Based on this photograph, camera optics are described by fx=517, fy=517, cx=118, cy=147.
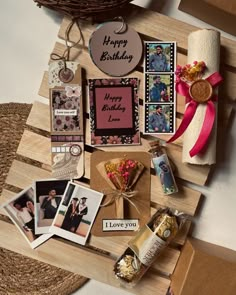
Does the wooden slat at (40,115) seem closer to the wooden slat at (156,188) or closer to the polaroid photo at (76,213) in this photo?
the wooden slat at (156,188)

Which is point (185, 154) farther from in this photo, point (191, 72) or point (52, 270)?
point (52, 270)

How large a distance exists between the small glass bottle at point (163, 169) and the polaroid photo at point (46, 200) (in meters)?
0.18

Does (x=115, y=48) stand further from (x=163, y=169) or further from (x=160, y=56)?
(x=163, y=169)

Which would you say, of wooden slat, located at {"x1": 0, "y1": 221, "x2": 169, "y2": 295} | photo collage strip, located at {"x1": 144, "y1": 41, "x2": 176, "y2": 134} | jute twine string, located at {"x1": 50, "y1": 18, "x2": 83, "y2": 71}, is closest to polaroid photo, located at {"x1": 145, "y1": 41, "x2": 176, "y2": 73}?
photo collage strip, located at {"x1": 144, "y1": 41, "x2": 176, "y2": 134}

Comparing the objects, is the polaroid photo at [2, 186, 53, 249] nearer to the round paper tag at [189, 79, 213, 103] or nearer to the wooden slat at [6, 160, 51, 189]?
the wooden slat at [6, 160, 51, 189]

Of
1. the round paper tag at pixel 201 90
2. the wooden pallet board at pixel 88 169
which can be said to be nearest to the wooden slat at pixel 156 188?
the wooden pallet board at pixel 88 169

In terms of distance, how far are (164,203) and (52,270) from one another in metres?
0.26

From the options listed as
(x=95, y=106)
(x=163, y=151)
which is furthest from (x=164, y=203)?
(x=95, y=106)

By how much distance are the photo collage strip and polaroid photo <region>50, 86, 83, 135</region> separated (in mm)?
128

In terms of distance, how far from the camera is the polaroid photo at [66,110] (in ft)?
3.18

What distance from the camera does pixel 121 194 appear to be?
0.98 meters

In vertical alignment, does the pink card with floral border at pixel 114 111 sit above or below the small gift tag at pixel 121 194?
above

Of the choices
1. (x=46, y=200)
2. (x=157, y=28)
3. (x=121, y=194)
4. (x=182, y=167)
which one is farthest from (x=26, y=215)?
(x=157, y=28)

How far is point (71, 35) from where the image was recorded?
38.7 inches
